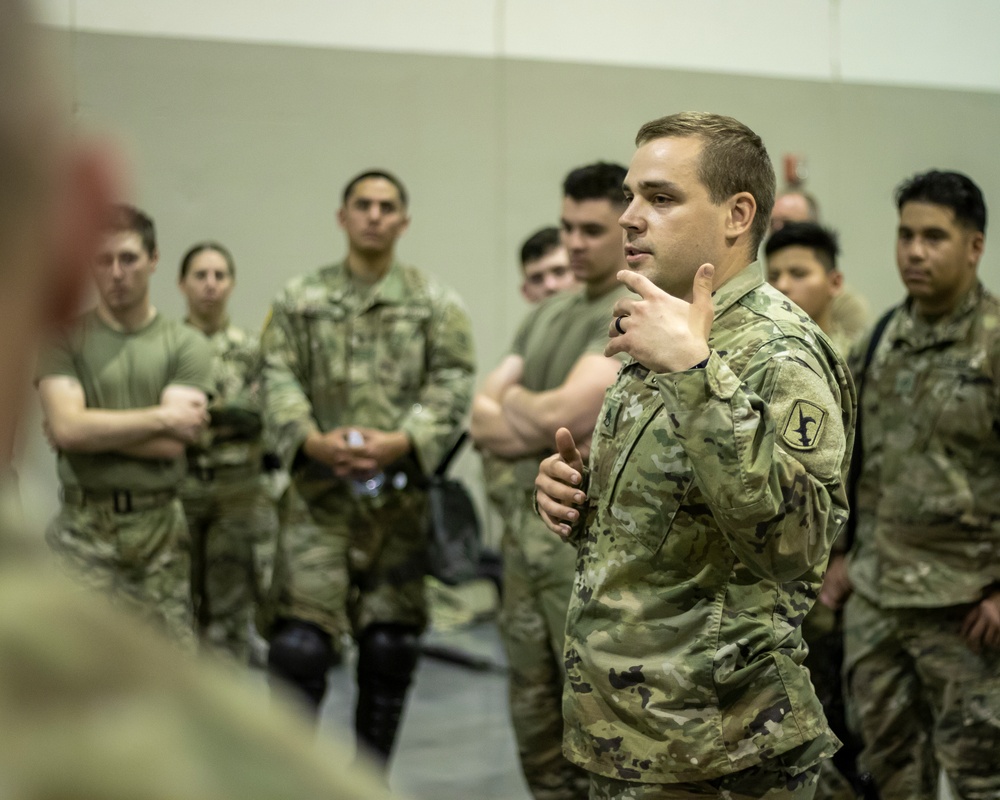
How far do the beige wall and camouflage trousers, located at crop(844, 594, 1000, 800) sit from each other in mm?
3642

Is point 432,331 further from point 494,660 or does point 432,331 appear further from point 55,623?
point 55,623

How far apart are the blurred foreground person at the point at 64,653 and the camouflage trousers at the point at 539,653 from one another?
2589 millimetres

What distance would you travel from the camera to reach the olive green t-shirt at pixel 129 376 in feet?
12.7

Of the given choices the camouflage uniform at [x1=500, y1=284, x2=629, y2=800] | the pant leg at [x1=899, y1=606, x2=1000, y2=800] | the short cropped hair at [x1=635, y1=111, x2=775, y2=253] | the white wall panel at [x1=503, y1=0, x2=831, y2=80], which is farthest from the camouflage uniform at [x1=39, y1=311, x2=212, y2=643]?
the white wall panel at [x1=503, y1=0, x2=831, y2=80]

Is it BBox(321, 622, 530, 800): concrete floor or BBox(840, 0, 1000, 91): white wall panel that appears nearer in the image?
BBox(321, 622, 530, 800): concrete floor

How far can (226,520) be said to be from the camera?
467cm

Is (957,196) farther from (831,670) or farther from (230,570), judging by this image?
(230,570)

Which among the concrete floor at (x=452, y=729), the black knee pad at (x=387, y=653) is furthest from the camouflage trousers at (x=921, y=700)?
the black knee pad at (x=387, y=653)

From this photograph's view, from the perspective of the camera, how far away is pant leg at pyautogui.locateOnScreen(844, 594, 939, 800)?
124 inches

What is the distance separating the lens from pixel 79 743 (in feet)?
1.56

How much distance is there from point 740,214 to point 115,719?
1.69m

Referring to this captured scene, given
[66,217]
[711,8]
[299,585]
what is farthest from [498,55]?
[66,217]

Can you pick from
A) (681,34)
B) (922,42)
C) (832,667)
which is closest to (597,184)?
(832,667)

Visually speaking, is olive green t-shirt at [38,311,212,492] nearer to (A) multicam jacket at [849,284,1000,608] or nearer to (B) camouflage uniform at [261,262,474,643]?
(B) camouflage uniform at [261,262,474,643]
